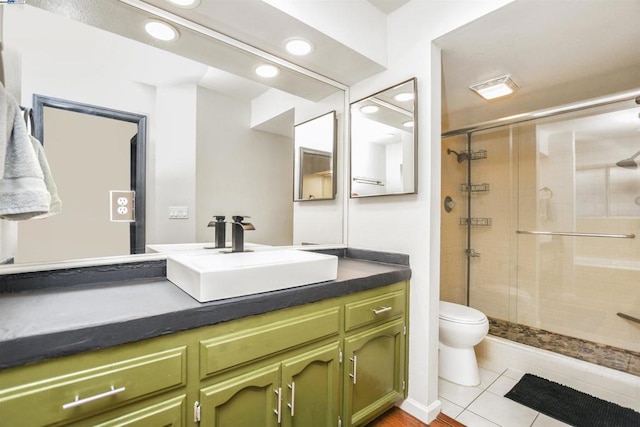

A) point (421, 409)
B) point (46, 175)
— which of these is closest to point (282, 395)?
point (421, 409)

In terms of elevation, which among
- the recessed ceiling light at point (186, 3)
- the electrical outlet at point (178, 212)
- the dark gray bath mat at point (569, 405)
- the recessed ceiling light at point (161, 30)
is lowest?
the dark gray bath mat at point (569, 405)

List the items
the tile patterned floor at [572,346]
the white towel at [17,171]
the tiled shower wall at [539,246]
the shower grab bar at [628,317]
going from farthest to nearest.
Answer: the tiled shower wall at [539,246] → the shower grab bar at [628,317] → the tile patterned floor at [572,346] → the white towel at [17,171]

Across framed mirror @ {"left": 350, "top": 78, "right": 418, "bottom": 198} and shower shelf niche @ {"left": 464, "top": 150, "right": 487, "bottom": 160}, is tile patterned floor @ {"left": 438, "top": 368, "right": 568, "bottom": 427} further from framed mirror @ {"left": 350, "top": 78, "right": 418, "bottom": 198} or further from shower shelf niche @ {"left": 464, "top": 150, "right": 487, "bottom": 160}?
shower shelf niche @ {"left": 464, "top": 150, "right": 487, "bottom": 160}

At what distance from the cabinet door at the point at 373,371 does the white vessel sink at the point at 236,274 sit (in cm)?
38

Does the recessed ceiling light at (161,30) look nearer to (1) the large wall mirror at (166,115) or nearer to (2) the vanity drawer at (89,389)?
(1) the large wall mirror at (166,115)

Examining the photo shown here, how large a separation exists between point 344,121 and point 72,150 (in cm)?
151

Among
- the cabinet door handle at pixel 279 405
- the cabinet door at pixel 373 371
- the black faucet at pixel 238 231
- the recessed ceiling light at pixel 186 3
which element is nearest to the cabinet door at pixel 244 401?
the cabinet door handle at pixel 279 405

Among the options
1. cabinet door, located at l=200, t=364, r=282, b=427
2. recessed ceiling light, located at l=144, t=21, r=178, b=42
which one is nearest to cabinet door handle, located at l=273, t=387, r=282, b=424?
cabinet door, located at l=200, t=364, r=282, b=427

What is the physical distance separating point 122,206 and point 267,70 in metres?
1.05

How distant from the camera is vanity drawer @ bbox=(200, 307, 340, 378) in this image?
37.7 inches

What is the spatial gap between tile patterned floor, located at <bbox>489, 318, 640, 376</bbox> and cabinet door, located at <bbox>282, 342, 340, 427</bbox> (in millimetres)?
1762

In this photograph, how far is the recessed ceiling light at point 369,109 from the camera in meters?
1.90

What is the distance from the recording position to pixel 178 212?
146 centimetres

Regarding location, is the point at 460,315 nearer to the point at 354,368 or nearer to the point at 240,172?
the point at 354,368
